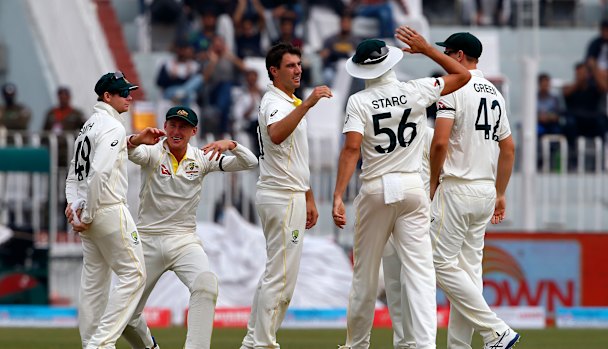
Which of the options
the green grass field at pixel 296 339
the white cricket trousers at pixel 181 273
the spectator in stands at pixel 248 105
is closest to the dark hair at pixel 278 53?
the white cricket trousers at pixel 181 273

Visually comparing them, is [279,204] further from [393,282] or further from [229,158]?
[393,282]

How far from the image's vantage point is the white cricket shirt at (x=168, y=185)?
10094mm

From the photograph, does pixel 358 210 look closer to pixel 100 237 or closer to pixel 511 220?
pixel 100 237

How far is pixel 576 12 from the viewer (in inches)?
914

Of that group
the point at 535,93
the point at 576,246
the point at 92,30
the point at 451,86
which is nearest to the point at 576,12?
the point at 535,93

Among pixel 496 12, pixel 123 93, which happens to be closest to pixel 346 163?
pixel 123 93

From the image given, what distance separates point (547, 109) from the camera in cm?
2008

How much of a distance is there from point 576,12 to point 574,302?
22.0 ft

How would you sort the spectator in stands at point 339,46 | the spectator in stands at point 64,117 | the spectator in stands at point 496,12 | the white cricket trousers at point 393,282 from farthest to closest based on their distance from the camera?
1. the spectator in stands at point 496,12
2. the spectator in stands at point 339,46
3. the spectator in stands at point 64,117
4. the white cricket trousers at point 393,282

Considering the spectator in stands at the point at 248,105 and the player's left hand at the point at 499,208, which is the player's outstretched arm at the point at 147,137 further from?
the spectator in stands at the point at 248,105

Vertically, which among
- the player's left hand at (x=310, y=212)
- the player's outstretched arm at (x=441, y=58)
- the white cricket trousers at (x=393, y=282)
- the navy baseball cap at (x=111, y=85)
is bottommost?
the white cricket trousers at (x=393, y=282)

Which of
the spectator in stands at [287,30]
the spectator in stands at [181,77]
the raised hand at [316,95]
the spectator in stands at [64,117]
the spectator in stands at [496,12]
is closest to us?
the raised hand at [316,95]

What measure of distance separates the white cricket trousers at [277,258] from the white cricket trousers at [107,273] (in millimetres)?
826

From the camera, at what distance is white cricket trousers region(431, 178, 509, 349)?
9875 millimetres
